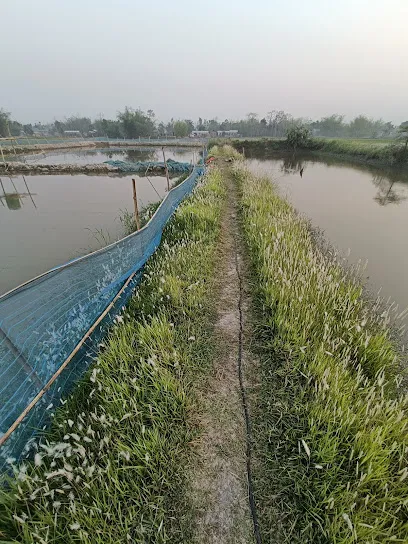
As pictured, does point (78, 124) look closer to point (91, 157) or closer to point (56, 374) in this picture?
point (91, 157)

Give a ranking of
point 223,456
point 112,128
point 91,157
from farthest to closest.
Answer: point 112,128 < point 91,157 < point 223,456

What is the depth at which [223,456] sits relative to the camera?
88.7 inches

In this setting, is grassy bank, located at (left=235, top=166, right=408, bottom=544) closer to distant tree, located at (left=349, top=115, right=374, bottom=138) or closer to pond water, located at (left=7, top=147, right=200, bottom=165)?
pond water, located at (left=7, top=147, right=200, bottom=165)

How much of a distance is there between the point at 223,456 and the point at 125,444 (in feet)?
2.88

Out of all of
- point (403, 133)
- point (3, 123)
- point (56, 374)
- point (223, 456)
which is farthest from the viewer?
point (3, 123)

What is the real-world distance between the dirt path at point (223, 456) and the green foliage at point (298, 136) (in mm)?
39099

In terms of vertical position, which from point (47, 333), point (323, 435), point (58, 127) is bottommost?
point (323, 435)

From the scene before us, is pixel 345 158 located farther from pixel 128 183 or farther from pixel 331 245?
pixel 331 245

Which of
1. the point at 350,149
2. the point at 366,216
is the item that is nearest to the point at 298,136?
the point at 350,149

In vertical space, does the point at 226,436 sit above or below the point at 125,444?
below

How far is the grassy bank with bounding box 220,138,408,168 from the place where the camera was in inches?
853

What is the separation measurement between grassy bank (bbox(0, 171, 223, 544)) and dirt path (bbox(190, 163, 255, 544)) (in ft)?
0.55

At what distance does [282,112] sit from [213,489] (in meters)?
108

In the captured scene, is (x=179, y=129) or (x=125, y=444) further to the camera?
(x=179, y=129)
